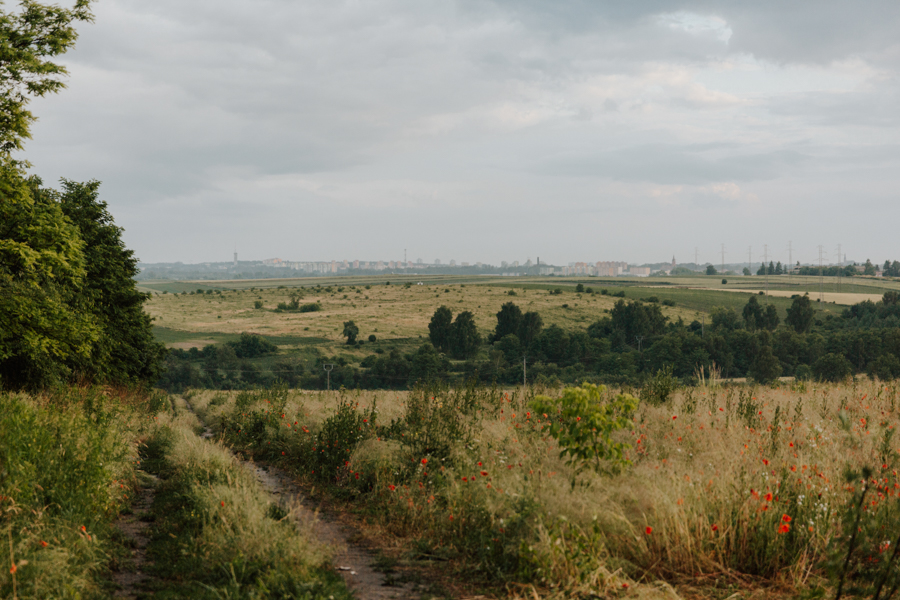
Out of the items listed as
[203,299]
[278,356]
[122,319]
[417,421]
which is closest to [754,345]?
[278,356]

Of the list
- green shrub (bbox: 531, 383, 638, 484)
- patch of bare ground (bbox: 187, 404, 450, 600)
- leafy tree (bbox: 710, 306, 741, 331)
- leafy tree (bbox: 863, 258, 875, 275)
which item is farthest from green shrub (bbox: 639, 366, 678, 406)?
leafy tree (bbox: 863, 258, 875, 275)

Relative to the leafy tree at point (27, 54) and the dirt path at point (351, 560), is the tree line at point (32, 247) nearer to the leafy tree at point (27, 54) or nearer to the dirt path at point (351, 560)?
the leafy tree at point (27, 54)

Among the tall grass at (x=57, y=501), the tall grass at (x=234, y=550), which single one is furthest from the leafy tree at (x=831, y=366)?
the tall grass at (x=57, y=501)

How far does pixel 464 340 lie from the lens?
92750 millimetres

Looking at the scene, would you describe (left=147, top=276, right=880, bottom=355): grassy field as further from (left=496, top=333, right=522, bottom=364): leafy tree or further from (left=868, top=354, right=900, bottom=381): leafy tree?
(left=868, top=354, right=900, bottom=381): leafy tree

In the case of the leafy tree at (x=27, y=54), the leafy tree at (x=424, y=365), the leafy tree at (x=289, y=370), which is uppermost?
the leafy tree at (x=27, y=54)

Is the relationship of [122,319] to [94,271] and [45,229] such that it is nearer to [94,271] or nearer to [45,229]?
[94,271]

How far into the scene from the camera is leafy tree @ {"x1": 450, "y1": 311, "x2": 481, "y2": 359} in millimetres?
92438

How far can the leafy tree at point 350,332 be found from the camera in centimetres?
9700

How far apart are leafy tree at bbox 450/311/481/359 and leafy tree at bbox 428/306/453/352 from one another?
1761 mm

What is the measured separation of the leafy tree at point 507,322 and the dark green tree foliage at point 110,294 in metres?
71.9

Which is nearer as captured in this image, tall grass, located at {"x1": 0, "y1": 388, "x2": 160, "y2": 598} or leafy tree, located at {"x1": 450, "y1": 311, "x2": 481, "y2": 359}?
tall grass, located at {"x1": 0, "y1": 388, "x2": 160, "y2": 598}

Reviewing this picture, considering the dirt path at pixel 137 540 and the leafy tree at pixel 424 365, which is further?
the leafy tree at pixel 424 365

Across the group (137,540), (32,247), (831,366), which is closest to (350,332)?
(831,366)
